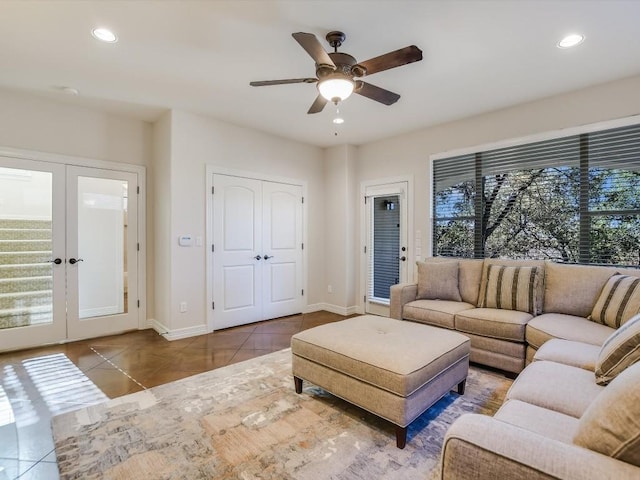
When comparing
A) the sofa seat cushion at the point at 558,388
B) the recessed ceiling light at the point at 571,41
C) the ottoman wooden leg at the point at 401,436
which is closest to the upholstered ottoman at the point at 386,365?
the ottoman wooden leg at the point at 401,436

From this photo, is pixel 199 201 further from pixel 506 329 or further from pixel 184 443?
pixel 506 329

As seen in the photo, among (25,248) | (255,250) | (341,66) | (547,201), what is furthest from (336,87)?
(25,248)

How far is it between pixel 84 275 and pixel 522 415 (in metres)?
4.54

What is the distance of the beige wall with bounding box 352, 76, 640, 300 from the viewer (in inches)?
125

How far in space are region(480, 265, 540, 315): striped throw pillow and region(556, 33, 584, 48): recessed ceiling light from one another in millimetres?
1922

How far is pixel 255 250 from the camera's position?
4738 millimetres

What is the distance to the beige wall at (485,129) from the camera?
125 inches

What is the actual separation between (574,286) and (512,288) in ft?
1.61

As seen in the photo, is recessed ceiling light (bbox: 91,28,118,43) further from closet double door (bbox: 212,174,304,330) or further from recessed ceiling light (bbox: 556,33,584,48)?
recessed ceiling light (bbox: 556,33,584,48)

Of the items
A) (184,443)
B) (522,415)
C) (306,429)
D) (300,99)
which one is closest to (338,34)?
(300,99)

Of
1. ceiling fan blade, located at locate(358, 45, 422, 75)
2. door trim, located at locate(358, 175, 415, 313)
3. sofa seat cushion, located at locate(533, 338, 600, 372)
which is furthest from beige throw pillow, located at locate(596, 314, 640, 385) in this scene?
door trim, located at locate(358, 175, 415, 313)

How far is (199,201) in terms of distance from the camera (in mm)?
4160

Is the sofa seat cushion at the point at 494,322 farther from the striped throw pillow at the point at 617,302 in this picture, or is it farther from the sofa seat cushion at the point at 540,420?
the sofa seat cushion at the point at 540,420

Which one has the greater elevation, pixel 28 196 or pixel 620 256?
pixel 28 196
